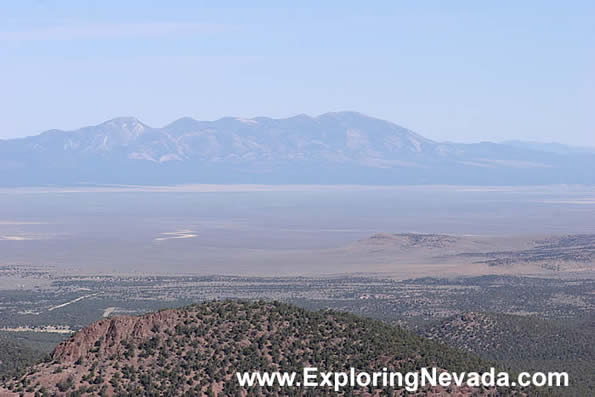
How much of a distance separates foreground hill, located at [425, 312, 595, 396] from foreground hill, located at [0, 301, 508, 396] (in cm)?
2012

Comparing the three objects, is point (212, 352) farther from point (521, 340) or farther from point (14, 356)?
point (521, 340)

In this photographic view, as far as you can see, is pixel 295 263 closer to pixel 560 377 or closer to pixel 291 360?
pixel 560 377

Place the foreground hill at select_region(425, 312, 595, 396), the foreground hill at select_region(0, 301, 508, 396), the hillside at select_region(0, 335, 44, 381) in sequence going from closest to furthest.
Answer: the foreground hill at select_region(0, 301, 508, 396)
the hillside at select_region(0, 335, 44, 381)
the foreground hill at select_region(425, 312, 595, 396)

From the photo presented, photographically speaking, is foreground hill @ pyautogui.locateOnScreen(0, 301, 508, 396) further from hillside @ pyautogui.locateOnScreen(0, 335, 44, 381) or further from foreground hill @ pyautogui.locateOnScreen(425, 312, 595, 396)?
foreground hill @ pyautogui.locateOnScreen(425, 312, 595, 396)

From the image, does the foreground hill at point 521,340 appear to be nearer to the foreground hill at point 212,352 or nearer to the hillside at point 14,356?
the foreground hill at point 212,352

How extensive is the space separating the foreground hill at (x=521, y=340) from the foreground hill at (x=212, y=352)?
20124mm

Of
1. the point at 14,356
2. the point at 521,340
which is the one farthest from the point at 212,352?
the point at 521,340

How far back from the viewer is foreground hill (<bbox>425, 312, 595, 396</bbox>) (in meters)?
71.8

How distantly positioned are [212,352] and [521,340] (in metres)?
36.7

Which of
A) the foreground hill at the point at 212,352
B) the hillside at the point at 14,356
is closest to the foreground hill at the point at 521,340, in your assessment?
the foreground hill at the point at 212,352

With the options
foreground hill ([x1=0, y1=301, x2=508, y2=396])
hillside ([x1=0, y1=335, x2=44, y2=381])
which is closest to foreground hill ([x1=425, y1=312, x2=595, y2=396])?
foreground hill ([x1=0, y1=301, x2=508, y2=396])

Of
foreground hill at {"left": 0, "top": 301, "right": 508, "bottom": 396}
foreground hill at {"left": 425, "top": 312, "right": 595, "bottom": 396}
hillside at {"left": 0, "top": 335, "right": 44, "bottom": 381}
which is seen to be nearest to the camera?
foreground hill at {"left": 0, "top": 301, "right": 508, "bottom": 396}

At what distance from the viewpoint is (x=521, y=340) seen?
257 feet

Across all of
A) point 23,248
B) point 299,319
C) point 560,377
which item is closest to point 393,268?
point 23,248
